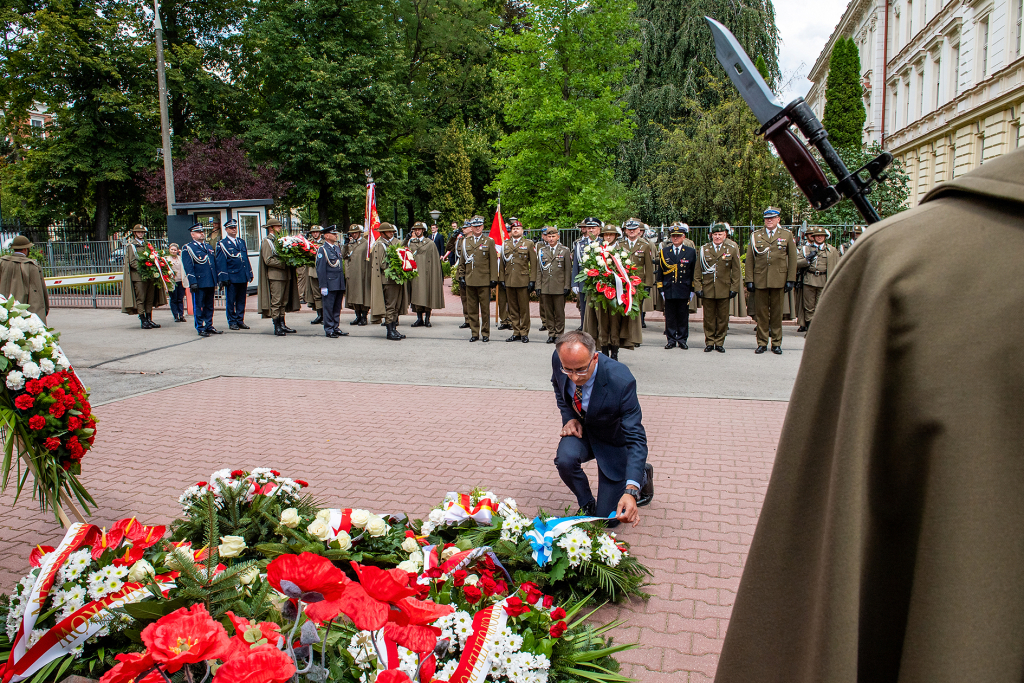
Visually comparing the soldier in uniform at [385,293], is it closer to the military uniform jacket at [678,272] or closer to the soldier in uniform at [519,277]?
→ the soldier in uniform at [519,277]

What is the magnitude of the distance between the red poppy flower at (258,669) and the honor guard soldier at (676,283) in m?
12.1

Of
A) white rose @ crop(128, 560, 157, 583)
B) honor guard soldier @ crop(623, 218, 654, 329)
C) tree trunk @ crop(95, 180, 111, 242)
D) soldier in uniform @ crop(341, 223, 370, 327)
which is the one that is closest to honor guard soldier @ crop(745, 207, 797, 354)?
honor guard soldier @ crop(623, 218, 654, 329)

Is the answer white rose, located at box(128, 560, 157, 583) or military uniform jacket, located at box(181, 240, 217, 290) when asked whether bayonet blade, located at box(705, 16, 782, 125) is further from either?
military uniform jacket, located at box(181, 240, 217, 290)

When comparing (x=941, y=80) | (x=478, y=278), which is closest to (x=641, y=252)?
(x=478, y=278)

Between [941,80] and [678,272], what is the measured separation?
24.7 m

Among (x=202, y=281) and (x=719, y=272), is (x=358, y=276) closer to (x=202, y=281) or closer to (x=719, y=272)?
(x=202, y=281)

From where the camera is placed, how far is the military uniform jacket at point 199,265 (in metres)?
15.3

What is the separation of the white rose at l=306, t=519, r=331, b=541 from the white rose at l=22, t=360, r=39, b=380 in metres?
1.99

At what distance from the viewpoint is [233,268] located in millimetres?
15797

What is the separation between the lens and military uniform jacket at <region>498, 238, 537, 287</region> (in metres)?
14.8

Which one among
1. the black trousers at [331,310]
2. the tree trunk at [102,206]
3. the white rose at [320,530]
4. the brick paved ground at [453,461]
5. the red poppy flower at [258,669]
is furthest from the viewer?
the tree trunk at [102,206]

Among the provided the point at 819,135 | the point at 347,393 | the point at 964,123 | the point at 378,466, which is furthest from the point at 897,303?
the point at 964,123

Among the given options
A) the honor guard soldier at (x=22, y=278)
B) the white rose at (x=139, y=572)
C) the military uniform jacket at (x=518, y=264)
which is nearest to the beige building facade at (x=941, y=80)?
the military uniform jacket at (x=518, y=264)

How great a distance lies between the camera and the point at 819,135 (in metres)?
2.38
